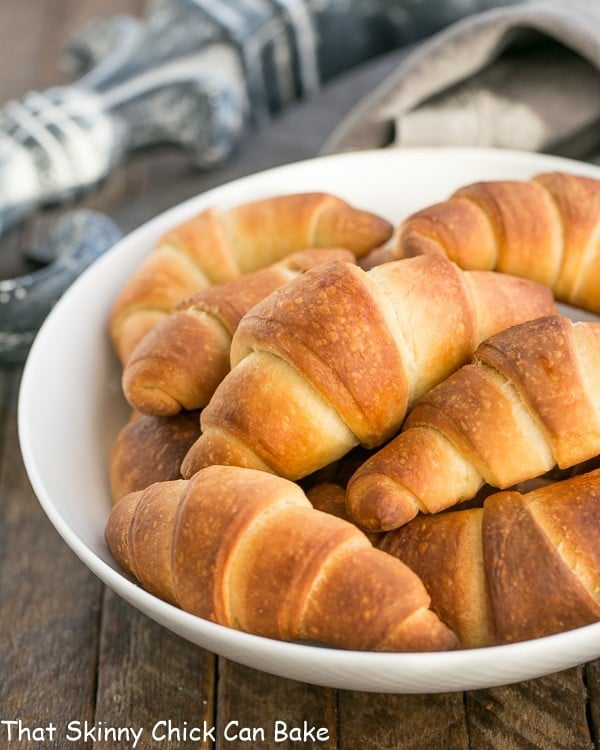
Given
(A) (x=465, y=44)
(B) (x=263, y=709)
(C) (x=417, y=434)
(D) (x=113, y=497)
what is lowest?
(B) (x=263, y=709)

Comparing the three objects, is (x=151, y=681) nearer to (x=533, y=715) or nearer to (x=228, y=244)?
(x=533, y=715)

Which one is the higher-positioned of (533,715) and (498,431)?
(498,431)

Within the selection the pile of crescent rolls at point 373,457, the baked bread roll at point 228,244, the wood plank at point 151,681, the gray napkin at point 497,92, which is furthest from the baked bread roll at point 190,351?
the gray napkin at point 497,92

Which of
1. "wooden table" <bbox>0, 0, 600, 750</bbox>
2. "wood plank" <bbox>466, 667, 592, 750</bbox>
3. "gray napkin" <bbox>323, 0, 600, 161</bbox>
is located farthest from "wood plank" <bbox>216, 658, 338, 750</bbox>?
"gray napkin" <bbox>323, 0, 600, 161</bbox>

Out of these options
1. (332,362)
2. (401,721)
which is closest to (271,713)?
(401,721)

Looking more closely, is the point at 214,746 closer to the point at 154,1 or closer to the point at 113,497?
the point at 113,497

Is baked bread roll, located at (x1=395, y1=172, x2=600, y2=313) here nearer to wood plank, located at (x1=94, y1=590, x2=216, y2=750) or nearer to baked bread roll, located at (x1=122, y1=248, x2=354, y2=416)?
baked bread roll, located at (x1=122, y1=248, x2=354, y2=416)

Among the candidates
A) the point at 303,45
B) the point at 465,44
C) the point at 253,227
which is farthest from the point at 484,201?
the point at 303,45
